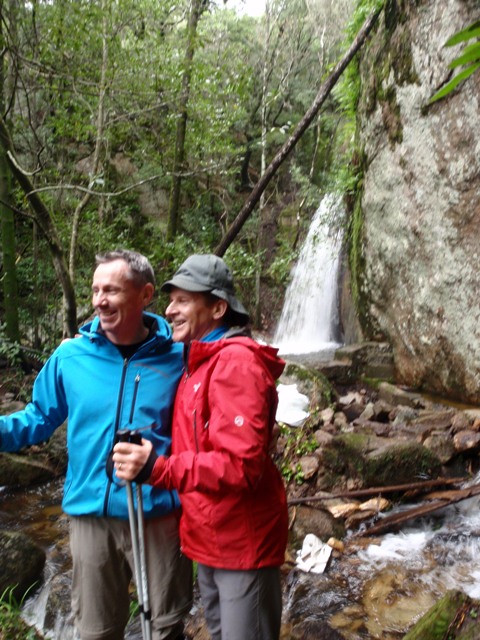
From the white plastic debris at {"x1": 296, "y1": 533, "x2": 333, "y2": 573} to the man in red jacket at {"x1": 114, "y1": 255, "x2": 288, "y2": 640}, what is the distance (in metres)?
2.43

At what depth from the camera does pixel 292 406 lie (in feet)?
21.0

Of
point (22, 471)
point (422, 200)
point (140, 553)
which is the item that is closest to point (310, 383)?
point (422, 200)

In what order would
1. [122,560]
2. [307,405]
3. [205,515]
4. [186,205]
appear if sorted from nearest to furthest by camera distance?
[205,515] < [122,560] < [307,405] < [186,205]

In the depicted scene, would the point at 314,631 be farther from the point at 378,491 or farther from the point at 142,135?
the point at 142,135

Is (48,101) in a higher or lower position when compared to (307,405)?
higher

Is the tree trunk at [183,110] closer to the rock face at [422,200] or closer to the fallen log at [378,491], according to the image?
the rock face at [422,200]

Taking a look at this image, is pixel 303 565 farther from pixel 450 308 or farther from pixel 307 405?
pixel 450 308

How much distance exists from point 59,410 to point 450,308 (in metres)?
6.25

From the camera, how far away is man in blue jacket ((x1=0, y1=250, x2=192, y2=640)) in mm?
2172

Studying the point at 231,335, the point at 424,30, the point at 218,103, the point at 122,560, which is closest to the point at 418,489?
the point at 122,560

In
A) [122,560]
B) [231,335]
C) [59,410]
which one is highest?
[231,335]

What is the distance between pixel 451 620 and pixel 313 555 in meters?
2.19

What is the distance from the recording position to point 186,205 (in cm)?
1677

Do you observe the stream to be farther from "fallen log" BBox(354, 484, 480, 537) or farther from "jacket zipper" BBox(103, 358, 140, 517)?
"jacket zipper" BBox(103, 358, 140, 517)
